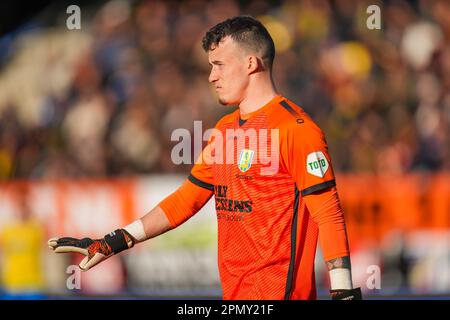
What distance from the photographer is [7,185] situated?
12016mm

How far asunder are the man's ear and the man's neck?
91mm

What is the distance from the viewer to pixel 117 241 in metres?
5.84

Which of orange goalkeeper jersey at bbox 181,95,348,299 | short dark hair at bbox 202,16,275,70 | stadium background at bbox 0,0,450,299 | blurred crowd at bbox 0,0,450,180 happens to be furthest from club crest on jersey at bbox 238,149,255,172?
blurred crowd at bbox 0,0,450,180

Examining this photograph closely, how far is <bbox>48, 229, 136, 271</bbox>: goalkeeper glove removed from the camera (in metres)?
5.66

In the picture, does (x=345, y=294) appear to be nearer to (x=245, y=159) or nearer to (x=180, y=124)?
(x=245, y=159)

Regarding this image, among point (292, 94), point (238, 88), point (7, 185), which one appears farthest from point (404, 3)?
point (238, 88)

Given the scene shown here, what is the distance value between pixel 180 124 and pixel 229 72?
704 cm

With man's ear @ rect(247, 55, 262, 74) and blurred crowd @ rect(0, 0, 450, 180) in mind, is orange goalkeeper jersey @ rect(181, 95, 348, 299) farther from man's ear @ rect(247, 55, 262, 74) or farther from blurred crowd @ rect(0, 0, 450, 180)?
blurred crowd @ rect(0, 0, 450, 180)

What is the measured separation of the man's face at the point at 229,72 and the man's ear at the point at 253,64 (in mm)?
25

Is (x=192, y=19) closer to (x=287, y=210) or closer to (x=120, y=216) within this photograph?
(x=120, y=216)

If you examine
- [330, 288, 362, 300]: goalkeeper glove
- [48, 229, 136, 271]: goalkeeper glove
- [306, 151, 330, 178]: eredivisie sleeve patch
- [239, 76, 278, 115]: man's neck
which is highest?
[239, 76, 278, 115]: man's neck

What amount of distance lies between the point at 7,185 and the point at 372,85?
5.36m

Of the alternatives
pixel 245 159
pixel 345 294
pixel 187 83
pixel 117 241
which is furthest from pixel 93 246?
pixel 187 83

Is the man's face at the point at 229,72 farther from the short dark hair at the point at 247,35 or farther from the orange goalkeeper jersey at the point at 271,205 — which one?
the orange goalkeeper jersey at the point at 271,205
